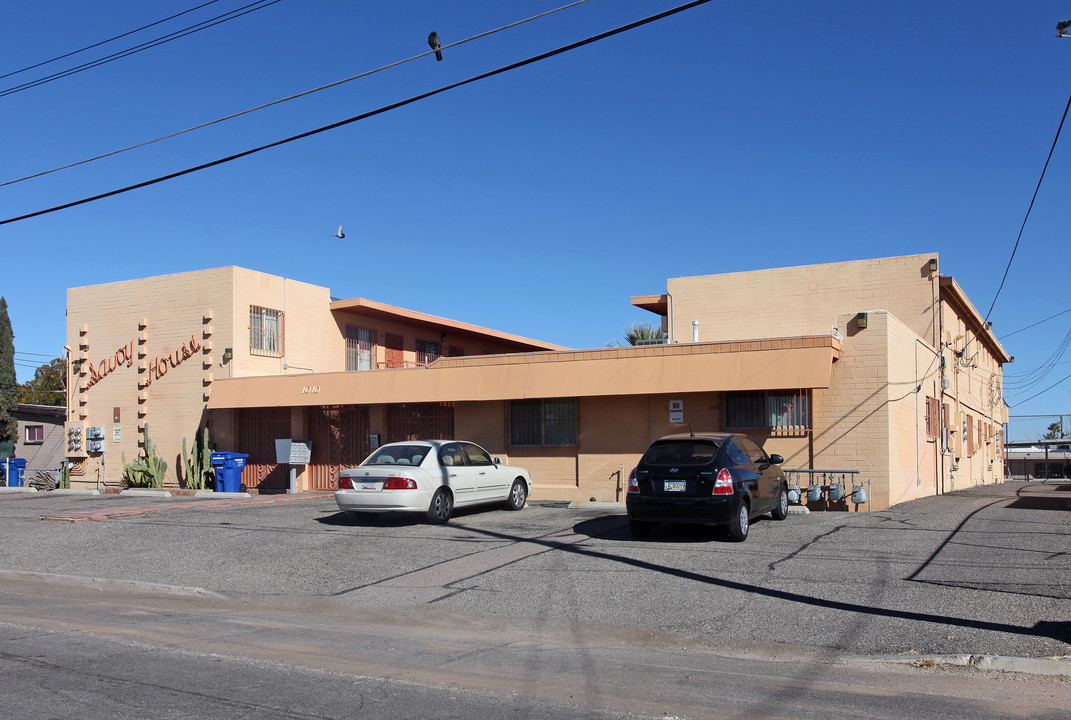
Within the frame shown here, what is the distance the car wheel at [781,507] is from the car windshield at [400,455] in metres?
6.21

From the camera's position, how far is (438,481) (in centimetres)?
1611

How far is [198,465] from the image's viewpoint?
26.1 meters

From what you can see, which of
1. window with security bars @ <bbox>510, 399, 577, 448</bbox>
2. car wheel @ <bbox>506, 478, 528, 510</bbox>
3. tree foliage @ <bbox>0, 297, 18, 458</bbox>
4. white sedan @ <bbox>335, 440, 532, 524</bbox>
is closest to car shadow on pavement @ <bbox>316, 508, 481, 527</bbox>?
white sedan @ <bbox>335, 440, 532, 524</bbox>

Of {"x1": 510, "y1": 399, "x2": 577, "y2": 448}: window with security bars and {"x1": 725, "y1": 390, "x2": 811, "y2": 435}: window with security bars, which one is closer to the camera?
{"x1": 725, "y1": 390, "x2": 811, "y2": 435}: window with security bars

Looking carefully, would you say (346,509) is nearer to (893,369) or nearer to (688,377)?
(688,377)

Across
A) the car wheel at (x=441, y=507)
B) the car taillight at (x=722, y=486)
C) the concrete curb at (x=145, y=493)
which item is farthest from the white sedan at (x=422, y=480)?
the concrete curb at (x=145, y=493)

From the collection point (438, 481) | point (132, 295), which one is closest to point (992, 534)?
point (438, 481)

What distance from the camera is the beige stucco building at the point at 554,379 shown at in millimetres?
18766

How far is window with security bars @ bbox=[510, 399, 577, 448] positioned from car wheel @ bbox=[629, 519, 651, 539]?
713 cm

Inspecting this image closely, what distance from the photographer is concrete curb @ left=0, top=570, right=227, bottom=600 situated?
11656 millimetres

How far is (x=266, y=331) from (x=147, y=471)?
5185mm

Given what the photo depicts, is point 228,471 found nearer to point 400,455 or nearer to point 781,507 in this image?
point 400,455

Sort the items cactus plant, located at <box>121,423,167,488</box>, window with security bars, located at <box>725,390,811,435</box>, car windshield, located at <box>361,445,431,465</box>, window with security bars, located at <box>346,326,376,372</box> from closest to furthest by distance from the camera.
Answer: car windshield, located at <box>361,445,431,465</box> → window with security bars, located at <box>725,390,811,435</box> → cactus plant, located at <box>121,423,167,488</box> → window with security bars, located at <box>346,326,376,372</box>

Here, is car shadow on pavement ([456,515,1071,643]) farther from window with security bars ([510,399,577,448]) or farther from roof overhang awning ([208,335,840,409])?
window with security bars ([510,399,577,448])
